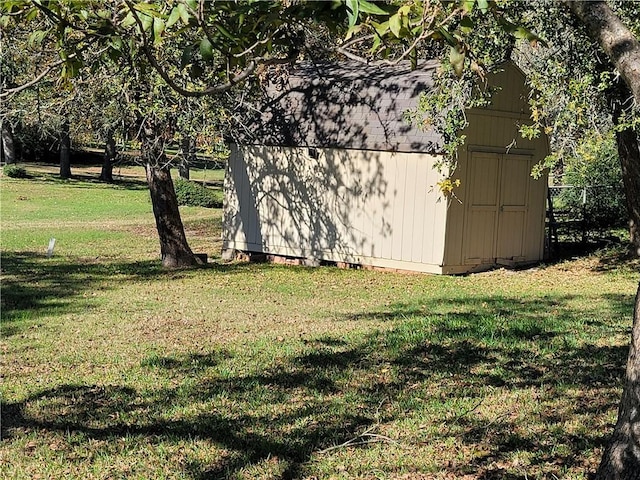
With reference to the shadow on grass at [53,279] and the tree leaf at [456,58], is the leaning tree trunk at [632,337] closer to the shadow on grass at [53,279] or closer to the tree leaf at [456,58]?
the tree leaf at [456,58]

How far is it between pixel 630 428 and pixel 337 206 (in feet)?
41.5

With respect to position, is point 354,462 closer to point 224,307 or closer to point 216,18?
point 216,18

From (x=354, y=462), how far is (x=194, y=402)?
188cm

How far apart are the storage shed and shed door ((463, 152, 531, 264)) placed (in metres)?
0.03

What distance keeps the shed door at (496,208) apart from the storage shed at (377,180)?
25mm

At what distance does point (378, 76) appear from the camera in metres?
16.2

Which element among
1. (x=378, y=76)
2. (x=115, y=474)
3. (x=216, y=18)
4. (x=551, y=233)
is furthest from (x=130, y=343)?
(x=551, y=233)

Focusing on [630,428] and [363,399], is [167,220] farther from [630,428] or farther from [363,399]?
[630,428]

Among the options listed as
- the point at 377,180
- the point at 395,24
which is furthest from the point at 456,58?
the point at 377,180

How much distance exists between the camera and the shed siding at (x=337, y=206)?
620 inches

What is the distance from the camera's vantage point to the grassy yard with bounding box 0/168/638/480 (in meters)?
5.83

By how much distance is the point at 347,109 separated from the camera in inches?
651

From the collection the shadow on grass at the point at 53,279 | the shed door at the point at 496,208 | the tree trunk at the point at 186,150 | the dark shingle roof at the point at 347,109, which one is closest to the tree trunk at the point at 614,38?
the shadow on grass at the point at 53,279

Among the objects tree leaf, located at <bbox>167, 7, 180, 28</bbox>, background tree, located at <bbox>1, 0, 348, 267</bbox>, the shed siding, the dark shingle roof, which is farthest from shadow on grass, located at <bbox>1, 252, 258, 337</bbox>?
tree leaf, located at <bbox>167, 7, 180, 28</bbox>
